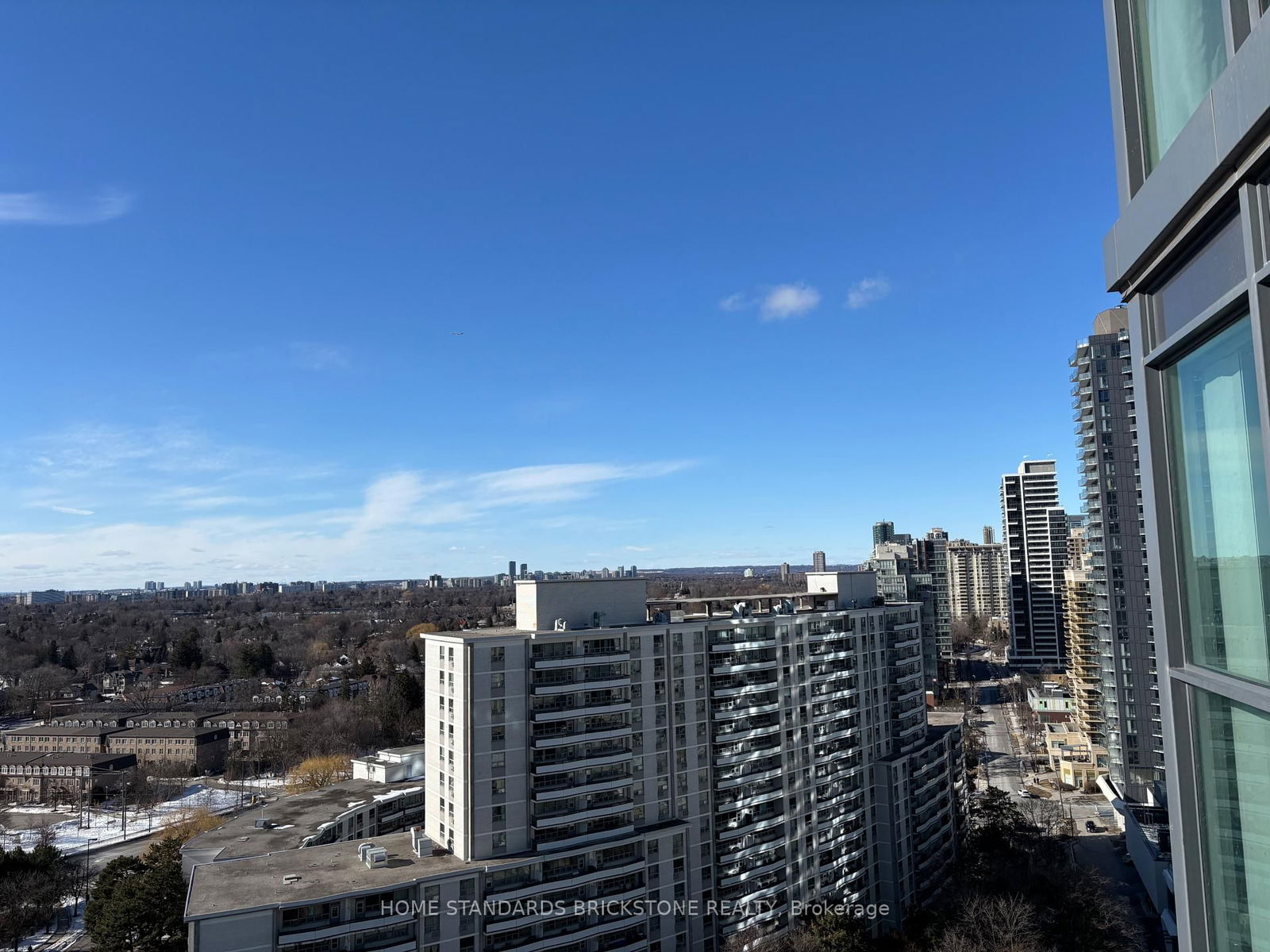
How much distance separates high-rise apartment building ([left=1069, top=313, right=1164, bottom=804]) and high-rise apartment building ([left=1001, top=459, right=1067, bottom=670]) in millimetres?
46622

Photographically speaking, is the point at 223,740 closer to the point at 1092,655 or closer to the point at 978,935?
the point at 978,935

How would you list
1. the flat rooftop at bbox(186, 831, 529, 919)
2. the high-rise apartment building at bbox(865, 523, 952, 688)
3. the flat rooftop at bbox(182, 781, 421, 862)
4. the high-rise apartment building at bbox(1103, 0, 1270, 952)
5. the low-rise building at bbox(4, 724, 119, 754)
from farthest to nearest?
the high-rise apartment building at bbox(865, 523, 952, 688) → the low-rise building at bbox(4, 724, 119, 754) → the flat rooftop at bbox(182, 781, 421, 862) → the flat rooftop at bbox(186, 831, 529, 919) → the high-rise apartment building at bbox(1103, 0, 1270, 952)

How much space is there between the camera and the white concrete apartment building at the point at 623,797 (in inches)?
874

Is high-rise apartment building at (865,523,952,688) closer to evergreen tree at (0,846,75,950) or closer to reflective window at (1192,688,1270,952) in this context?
evergreen tree at (0,846,75,950)

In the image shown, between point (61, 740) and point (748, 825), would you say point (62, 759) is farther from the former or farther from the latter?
point (748, 825)

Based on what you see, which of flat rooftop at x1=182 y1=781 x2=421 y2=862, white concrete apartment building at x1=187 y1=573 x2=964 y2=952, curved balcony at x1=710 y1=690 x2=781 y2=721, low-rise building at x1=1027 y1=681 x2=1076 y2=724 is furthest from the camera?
low-rise building at x1=1027 y1=681 x2=1076 y2=724

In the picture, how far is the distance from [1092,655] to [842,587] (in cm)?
2444

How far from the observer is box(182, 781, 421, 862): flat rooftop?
92.8 feet

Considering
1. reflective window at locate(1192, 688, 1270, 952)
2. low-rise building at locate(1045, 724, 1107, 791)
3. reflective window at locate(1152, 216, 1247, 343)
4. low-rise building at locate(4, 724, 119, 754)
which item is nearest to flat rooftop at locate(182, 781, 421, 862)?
reflective window at locate(1192, 688, 1270, 952)

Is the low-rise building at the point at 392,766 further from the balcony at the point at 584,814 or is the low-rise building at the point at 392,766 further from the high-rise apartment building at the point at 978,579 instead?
the high-rise apartment building at the point at 978,579

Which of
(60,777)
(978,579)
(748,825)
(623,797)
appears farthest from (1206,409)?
(978,579)

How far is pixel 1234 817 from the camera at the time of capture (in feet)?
10.1

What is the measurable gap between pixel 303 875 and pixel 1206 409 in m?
25.6

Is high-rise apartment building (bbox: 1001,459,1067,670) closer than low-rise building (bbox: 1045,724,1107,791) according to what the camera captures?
No
